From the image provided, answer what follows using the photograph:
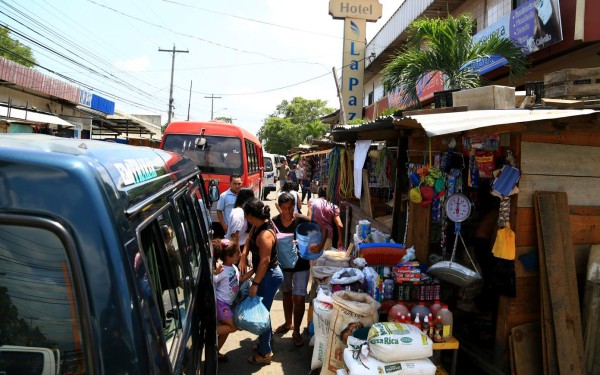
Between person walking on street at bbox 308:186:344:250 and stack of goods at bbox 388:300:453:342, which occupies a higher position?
person walking on street at bbox 308:186:344:250

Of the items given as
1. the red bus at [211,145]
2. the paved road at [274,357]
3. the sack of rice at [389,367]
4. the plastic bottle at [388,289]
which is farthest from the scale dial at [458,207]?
the red bus at [211,145]

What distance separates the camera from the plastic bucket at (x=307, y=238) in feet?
15.4

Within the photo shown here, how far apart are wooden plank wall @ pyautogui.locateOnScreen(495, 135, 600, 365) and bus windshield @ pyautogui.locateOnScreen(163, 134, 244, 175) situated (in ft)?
20.1

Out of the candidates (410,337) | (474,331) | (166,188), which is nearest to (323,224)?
(474,331)

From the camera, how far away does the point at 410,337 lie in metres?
3.09

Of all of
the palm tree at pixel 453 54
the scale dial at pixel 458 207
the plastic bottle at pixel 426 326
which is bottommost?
the plastic bottle at pixel 426 326

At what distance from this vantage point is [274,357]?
178 inches

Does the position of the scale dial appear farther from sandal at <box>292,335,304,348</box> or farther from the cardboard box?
sandal at <box>292,335,304,348</box>

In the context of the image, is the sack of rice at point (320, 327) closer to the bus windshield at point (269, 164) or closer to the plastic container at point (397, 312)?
the plastic container at point (397, 312)

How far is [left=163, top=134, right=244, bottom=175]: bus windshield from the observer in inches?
346

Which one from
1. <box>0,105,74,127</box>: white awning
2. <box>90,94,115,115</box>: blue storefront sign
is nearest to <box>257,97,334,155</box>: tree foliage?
<box>90,94,115,115</box>: blue storefront sign

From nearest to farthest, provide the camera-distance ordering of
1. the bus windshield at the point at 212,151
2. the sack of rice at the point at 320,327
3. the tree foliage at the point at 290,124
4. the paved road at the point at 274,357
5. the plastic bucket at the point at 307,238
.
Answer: the sack of rice at the point at 320,327, the paved road at the point at 274,357, the plastic bucket at the point at 307,238, the bus windshield at the point at 212,151, the tree foliage at the point at 290,124

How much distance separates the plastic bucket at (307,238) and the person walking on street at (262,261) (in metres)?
0.42

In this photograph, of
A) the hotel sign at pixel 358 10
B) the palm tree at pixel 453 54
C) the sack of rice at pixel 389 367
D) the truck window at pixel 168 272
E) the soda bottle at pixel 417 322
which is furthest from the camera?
the hotel sign at pixel 358 10
